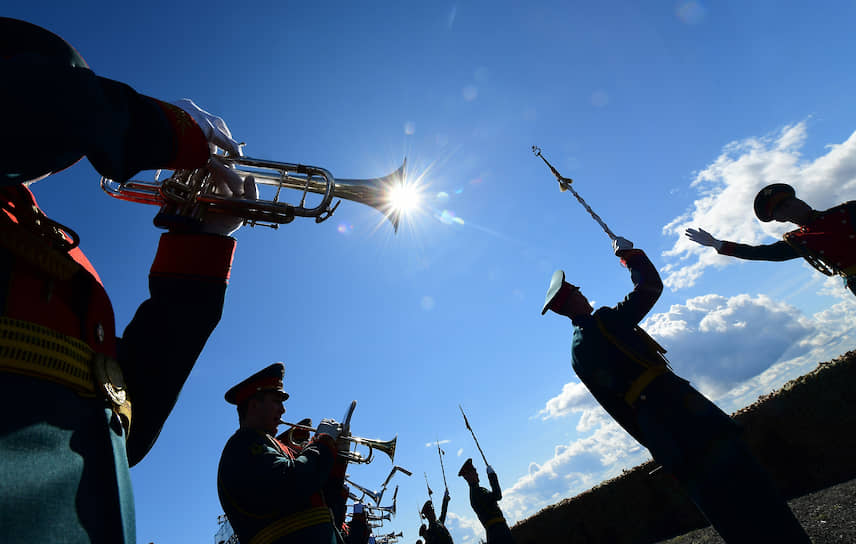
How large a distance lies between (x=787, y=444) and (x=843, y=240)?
532cm

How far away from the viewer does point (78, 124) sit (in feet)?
3.27

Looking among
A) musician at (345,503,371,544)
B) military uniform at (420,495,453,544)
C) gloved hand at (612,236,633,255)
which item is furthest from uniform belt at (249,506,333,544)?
military uniform at (420,495,453,544)

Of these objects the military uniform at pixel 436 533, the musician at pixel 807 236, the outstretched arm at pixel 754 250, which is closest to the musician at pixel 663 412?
the outstretched arm at pixel 754 250

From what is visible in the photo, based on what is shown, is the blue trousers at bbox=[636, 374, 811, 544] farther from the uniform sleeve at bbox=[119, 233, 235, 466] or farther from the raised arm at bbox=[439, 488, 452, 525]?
the raised arm at bbox=[439, 488, 452, 525]

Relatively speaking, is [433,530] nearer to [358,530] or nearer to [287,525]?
[358,530]

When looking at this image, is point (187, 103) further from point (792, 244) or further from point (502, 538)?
point (502, 538)

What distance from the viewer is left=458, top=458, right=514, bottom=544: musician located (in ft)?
33.4

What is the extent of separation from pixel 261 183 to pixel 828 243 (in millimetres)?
6529

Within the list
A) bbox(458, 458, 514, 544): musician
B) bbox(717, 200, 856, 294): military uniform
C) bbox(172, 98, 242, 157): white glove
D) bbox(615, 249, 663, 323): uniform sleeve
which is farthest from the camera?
bbox(458, 458, 514, 544): musician

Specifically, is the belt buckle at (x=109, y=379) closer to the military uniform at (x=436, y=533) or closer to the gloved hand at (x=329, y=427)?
the gloved hand at (x=329, y=427)

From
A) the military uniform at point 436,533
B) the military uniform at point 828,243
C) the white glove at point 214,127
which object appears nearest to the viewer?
the white glove at point 214,127

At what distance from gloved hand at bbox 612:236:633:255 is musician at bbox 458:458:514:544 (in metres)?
8.46

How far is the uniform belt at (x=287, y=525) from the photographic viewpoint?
3.18 metres

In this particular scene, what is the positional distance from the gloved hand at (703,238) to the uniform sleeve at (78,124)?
6.13 metres
